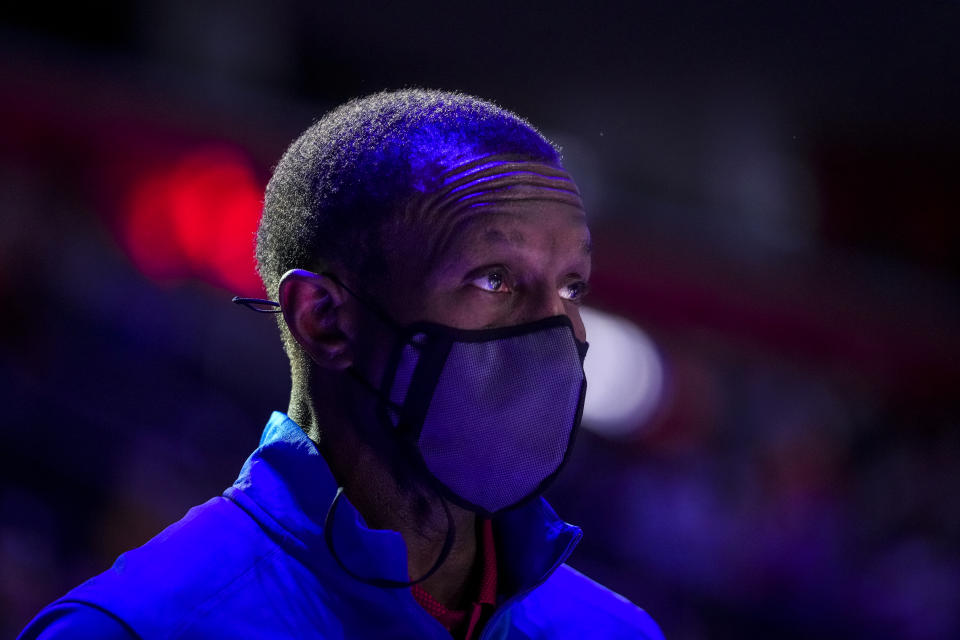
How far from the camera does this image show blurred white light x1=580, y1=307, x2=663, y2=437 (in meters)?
7.02

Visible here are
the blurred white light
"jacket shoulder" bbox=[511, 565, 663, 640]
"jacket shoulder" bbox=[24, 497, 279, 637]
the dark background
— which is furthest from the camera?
the blurred white light

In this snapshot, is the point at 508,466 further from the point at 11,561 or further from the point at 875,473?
the point at 875,473

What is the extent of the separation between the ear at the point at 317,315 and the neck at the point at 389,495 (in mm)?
82

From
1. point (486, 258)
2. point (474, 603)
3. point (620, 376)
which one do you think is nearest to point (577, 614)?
point (474, 603)

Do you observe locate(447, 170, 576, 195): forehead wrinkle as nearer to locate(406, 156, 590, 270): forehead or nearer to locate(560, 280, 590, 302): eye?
locate(406, 156, 590, 270): forehead

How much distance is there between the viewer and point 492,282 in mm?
1463

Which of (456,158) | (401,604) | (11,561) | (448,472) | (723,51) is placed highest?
(723,51)

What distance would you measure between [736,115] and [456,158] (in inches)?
213

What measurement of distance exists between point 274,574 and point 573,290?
2.13ft

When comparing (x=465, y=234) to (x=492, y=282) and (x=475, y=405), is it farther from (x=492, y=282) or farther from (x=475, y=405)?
(x=475, y=405)

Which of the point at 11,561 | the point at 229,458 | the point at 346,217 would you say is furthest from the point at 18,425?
the point at 346,217

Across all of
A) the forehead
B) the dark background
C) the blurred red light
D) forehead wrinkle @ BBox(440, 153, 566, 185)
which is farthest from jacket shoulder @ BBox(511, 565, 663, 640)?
the blurred red light

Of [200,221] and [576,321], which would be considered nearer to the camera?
[576,321]

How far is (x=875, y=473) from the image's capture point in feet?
23.5
